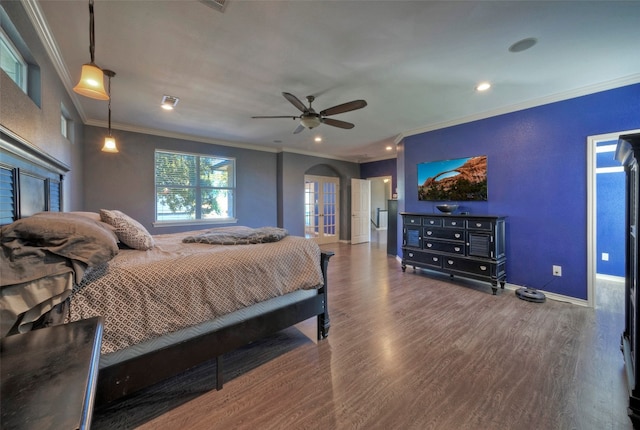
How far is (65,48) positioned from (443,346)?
14.2ft

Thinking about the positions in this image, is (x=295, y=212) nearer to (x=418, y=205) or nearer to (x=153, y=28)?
(x=418, y=205)

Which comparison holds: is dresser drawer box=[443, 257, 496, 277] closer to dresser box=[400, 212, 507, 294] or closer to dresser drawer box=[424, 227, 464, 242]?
dresser box=[400, 212, 507, 294]

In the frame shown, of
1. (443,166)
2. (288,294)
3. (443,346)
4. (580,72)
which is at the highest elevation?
(580,72)

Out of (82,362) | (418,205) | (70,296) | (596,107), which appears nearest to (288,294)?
(70,296)

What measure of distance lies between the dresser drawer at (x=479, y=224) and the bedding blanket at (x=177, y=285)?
274cm

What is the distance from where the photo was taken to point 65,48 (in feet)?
7.66

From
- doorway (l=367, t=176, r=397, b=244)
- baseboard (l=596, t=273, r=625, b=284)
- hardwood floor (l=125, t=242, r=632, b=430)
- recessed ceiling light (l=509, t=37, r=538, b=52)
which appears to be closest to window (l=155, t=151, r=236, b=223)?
hardwood floor (l=125, t=242, r=632, b=430)

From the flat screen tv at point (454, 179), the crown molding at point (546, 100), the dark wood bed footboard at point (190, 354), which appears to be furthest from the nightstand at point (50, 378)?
the crown molding at point (546, 100)

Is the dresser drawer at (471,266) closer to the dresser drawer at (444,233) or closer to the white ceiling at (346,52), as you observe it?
the dresser drawer at (444,233)

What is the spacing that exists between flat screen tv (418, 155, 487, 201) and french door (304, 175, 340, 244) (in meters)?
3.50

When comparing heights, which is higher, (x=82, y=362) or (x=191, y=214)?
(x=191, y=214)

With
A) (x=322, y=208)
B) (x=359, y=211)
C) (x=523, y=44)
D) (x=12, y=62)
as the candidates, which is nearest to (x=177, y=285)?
(x=12, y=62)

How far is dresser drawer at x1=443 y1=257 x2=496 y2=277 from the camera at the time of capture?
3.57m

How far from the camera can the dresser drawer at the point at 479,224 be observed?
3.56 meters
